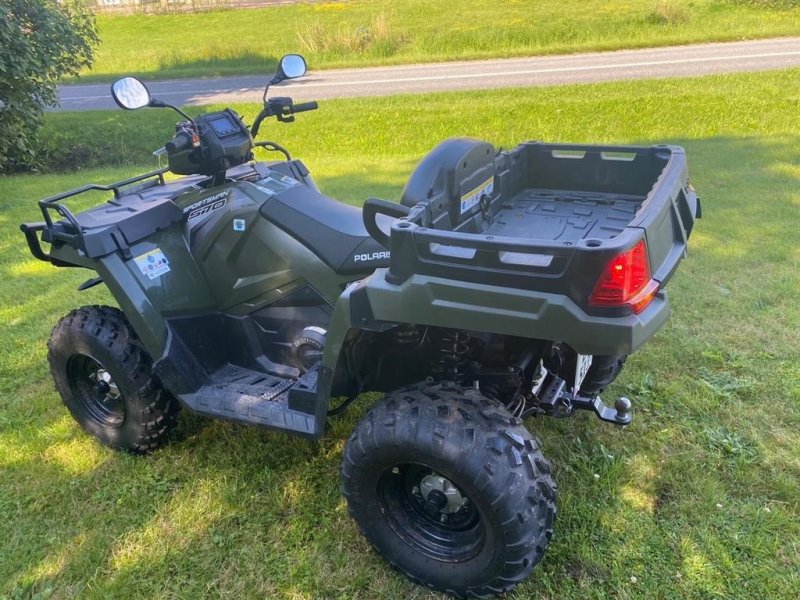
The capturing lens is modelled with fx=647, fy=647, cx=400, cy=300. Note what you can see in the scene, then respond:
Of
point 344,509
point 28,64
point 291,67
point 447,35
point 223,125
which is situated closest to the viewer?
point 344,509

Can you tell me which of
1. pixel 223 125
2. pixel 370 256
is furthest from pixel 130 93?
pixel 370 256

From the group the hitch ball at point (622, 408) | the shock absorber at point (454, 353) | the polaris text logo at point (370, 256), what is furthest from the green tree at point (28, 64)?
the hitch ball at point (622, 408)

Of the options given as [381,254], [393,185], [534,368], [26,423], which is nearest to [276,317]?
[381,254]

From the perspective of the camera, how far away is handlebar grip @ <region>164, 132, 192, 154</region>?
289 centimetres

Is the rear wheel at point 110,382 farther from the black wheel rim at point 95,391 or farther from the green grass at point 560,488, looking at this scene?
the green grass at point 560,488

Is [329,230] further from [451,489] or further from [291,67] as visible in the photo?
[451,489]

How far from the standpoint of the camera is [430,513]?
8.16 feet

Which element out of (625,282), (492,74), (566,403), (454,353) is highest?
(625,282)

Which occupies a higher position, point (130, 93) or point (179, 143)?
point (130, 93)

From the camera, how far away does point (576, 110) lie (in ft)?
32.1

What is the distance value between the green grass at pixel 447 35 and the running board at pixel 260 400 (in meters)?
16.1

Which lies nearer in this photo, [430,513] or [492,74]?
[430,513]

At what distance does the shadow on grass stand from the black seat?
101 cm

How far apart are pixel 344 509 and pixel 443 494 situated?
26.7 inches
